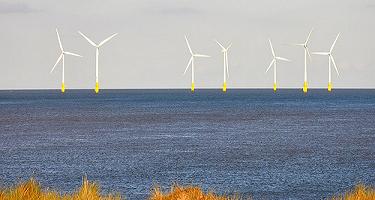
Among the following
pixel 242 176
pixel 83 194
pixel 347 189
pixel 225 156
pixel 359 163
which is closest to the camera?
pixel 83 194

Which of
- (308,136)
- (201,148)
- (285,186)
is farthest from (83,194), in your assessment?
(308,136)

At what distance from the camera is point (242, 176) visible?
5306cm

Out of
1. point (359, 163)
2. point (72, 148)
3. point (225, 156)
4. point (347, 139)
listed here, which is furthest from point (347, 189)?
point (347, 139)

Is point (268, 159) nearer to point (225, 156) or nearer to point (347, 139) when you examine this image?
point (225, 156)

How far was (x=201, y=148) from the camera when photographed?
77250mm

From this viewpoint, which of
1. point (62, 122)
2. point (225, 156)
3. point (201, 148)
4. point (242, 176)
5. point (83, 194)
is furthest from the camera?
point (62, 122)

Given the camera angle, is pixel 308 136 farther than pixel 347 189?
Yes

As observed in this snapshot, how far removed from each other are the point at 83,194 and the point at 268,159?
41606 millimetres

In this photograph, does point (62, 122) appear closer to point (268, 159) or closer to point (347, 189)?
point (268, 159)

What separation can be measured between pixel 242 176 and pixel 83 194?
28.3 meters

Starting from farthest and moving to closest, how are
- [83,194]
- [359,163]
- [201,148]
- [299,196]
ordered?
1. [201,148]
2. [359,163]
3. [299,196]
4. [83,194]

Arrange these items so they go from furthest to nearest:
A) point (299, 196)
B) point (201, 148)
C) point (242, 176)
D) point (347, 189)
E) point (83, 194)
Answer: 1. point (201, 148)
2. point (242, 176)
3. point (347, 189)
4. point (299, 196)
5. point (83, 194)

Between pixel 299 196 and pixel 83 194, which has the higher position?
pixel 83 194

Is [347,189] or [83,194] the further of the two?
[347,189]
